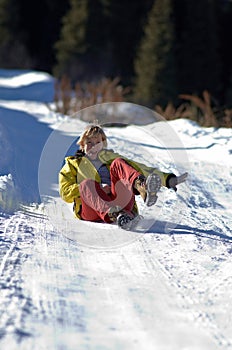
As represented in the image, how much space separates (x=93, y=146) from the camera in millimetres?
4344

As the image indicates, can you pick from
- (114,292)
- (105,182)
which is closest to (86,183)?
(105,182)

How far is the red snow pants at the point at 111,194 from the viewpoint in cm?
399

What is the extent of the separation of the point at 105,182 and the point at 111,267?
1.10 meters

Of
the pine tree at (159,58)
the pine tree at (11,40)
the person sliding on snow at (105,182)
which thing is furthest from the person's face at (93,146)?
the pine tree at (11,40)

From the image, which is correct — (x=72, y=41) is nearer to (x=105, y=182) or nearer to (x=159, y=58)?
(x=159, y=58)

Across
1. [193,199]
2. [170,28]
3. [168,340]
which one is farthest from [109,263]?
[170,28]

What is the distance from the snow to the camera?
98.3 inches

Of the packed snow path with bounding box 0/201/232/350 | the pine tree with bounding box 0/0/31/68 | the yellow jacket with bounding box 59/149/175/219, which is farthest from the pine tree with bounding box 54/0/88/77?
the packed snow path with bounding box 0/201/232/350

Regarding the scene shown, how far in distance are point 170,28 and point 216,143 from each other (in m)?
13.0

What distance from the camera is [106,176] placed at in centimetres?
433

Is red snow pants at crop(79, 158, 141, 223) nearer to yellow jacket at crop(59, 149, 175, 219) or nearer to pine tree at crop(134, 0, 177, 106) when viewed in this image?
yellow jacket at crop(59, 149, 175, 219)

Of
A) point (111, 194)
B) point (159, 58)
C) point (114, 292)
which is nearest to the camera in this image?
Result: point (114, 292)

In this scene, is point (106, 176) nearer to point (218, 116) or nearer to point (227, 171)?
point (227, 171)

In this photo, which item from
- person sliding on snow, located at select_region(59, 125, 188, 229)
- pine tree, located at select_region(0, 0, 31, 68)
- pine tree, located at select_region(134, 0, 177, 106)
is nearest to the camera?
person sliding on snow, located at select_region(59, 125, 188, 229)
